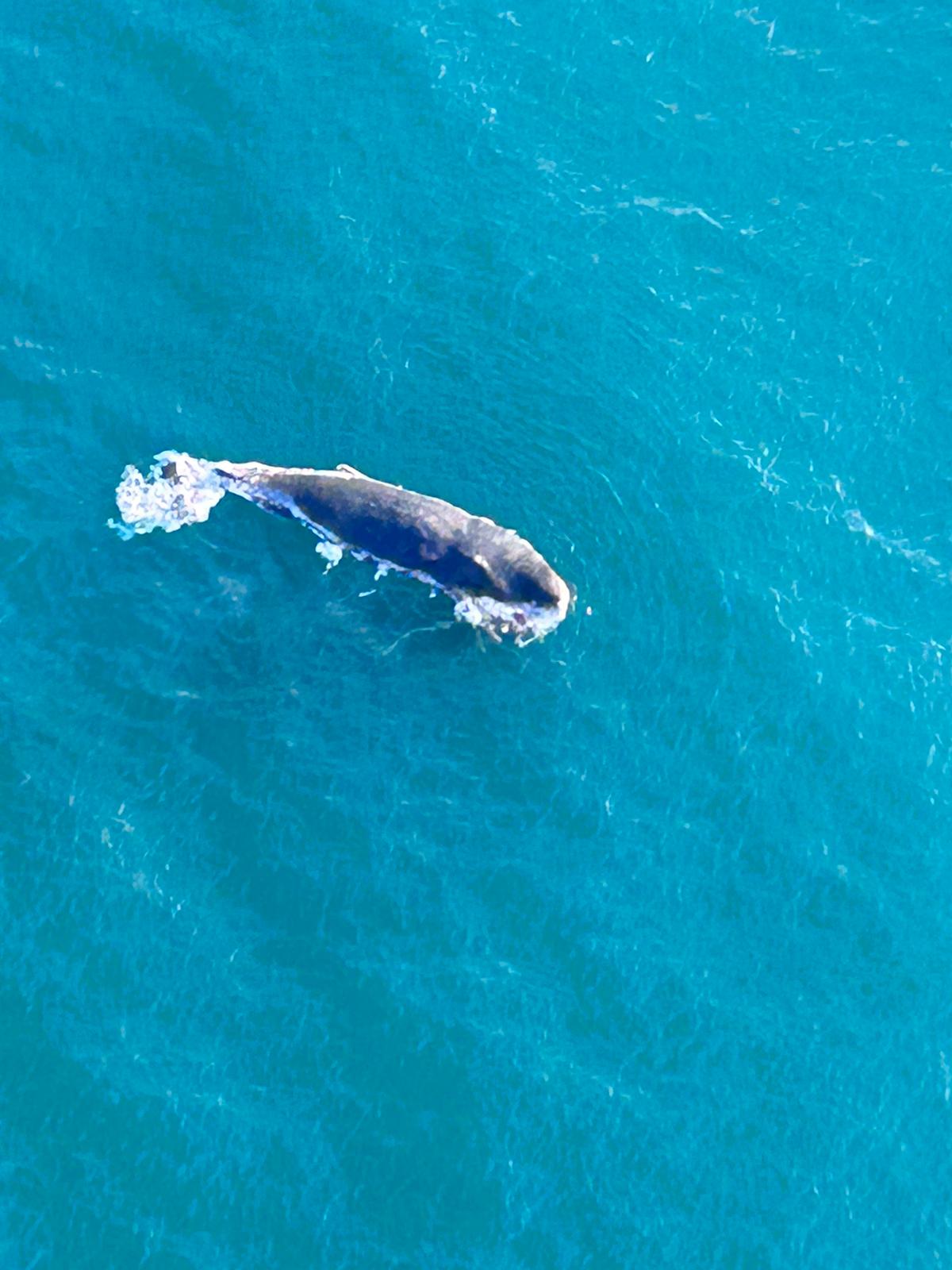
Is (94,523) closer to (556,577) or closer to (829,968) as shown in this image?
(556,577)

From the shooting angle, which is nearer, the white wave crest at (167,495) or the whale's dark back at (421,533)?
the whale's dark back at (421,533)

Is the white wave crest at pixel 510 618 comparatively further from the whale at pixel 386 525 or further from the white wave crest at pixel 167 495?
the white wave crest at pixel 167 495

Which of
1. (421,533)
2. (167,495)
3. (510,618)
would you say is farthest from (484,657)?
(167,495)

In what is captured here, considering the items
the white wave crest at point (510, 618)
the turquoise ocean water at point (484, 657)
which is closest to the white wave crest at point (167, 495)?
the turquoise ocean water at point (484, 657)

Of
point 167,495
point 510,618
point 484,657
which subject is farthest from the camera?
point 167,495

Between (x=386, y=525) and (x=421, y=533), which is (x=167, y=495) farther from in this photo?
(x=421, y=533)

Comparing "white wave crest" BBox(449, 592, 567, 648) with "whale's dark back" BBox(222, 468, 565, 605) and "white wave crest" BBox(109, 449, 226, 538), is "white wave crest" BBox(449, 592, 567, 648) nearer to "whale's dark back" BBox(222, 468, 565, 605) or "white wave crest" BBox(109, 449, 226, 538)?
"whale's dark back" BBox(222, 468, 565, 605)
